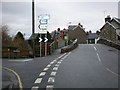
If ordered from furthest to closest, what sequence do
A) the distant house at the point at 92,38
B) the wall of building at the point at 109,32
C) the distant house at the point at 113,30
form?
the distant house at the point at 92,38 < the wall of building at the point at 109,32 < the distant house at the point at 113,30

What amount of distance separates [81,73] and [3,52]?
44.1ft

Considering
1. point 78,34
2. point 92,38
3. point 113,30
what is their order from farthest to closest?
point 92,38
point 78,34
point 113,30

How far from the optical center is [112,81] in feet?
30.3

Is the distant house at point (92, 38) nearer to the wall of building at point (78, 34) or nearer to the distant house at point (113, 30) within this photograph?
the wall of building at point (78, 34)

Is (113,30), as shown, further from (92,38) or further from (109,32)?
(92,38)

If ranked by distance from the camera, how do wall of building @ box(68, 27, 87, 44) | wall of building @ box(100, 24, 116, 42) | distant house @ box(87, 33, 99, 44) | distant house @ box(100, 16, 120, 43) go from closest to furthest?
1. distant house @ box(100, 16, 120, 43)
2. wall of building @ box(100, 24, 116, 42)
3. wall of building @ box(68, 27, 87, 44)
4. distant house @ box(87, 33, 99, 44)

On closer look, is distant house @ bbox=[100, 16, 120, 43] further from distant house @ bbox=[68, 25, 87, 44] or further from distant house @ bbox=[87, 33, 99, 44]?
distant house @ bbox=[87, 33, 99, 44]

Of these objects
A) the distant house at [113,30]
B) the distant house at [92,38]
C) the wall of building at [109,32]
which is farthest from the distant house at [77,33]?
the distant house at [113,30]

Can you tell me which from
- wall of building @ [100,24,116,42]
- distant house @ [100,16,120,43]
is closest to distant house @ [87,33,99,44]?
wall of building @ [100,24,116,42]

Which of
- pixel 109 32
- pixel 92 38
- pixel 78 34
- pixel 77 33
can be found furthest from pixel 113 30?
pixel 92 38

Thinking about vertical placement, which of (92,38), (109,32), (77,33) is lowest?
(92,38)

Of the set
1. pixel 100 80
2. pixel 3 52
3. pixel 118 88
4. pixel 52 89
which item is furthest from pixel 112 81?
pixel 3 52

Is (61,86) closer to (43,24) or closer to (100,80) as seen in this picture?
(100,80)

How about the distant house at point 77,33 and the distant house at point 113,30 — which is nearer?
the distant house at point 113,30
